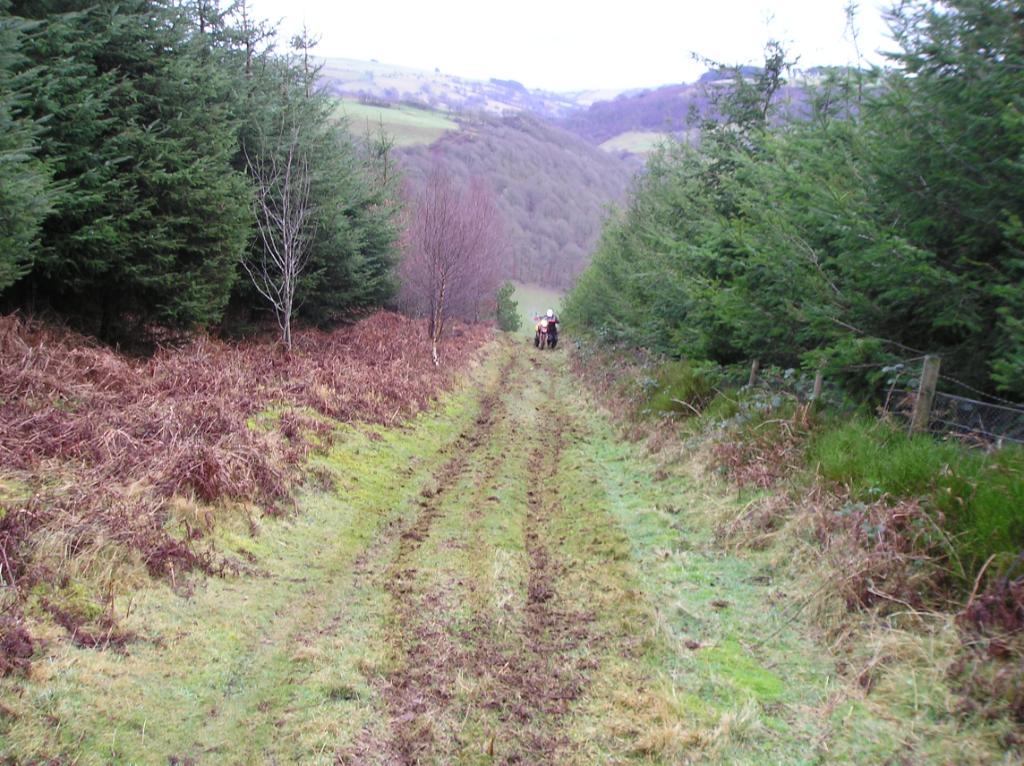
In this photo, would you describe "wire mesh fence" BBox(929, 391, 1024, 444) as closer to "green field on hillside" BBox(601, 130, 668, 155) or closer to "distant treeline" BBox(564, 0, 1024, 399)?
"distant treeline" BBox(564, 0, 1024, 399)

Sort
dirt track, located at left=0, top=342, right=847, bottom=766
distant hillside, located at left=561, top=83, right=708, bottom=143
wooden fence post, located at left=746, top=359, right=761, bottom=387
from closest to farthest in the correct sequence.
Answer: dirt track, located at left=0, top=342, right=847, bottom=766
wooden fence post, located at left=746, top=359, right=761, bottom=387
distant hillside, located at left=561, top=83, right=708, bottom=143

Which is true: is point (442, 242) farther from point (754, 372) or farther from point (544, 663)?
point (544, 663)

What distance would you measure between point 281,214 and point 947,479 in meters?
12.9

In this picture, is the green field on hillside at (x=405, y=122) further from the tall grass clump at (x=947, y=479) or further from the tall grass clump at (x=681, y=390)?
the tall grass clump at (x=947, y=479)

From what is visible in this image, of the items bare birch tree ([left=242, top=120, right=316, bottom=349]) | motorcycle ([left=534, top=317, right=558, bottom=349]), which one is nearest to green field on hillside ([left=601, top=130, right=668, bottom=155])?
motorcycle ([left=534, top=317, right=558, bottom=349])

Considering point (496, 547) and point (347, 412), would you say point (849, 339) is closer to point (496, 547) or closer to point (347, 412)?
point (496, 547)

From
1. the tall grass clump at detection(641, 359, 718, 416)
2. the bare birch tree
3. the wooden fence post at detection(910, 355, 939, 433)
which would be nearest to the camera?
the wooden fence post at detection(910, 355, 939, 433)

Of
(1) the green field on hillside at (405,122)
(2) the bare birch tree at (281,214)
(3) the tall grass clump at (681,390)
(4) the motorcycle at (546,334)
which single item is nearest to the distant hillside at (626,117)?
(1) the green field on hillside at (405,122)

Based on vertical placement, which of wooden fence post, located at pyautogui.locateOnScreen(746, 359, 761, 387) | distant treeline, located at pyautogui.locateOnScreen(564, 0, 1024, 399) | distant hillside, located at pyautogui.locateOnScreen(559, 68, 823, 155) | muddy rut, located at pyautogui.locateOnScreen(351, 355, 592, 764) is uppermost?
distant hillside, located at pyautogui.locateOnScreen(559, 68, 823, 155)

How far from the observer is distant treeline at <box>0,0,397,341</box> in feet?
23.5

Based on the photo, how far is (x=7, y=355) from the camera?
285 inches

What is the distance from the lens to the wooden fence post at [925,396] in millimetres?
5895

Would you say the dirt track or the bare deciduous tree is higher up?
the bare deciduous tree

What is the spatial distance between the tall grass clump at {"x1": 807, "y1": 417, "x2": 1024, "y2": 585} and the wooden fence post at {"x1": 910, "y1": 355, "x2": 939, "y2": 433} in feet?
0.47
